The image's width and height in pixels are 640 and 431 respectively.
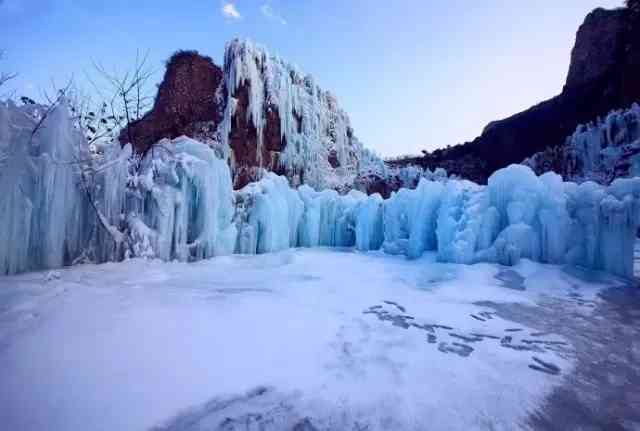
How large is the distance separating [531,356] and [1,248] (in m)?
6.39

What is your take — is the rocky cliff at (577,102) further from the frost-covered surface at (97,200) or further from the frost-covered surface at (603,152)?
the frost-covered surface at (97,200)

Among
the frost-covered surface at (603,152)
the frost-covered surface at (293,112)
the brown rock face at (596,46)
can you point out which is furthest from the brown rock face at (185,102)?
the brown rock face at (596,46)

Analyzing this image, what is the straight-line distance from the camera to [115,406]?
1568 mm

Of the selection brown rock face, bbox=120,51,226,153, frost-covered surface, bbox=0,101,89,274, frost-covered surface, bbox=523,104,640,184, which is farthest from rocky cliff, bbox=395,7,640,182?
frost-covered surface, bbox=0,101,89,274

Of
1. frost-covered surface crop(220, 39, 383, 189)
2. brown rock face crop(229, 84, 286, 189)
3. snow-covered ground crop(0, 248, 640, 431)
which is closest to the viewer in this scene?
snow-covered ground crop(0, 248, 640, 431)

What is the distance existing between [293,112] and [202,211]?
13.9 metres

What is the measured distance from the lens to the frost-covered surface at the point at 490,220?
220 inches

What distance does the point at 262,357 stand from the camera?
225 centimetres

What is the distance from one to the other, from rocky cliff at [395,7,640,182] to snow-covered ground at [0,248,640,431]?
74.4ft

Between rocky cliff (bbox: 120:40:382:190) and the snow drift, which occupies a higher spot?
rocky cliff (bbox: 120:40:382:190)

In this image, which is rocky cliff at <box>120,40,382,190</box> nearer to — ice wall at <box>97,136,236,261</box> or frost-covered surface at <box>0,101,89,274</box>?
ice wall at <box>97,136,236,261</box>

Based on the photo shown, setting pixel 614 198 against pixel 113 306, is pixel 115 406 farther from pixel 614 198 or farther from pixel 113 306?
pixel 614 198

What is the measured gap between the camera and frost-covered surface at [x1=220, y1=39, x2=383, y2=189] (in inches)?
675

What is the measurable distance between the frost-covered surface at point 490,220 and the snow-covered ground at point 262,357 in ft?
6.67
